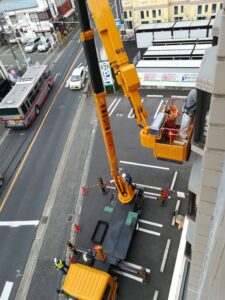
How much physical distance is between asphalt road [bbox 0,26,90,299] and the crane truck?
5.62 metres

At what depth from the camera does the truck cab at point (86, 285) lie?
483 inches

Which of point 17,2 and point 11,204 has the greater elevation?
point 17,2

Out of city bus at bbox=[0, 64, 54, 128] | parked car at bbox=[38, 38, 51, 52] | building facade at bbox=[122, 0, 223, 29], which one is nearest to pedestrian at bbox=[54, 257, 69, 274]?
city bus at bbox=[0, 64, 54, 128]

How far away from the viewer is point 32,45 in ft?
168

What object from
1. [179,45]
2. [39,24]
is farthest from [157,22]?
[39,24]

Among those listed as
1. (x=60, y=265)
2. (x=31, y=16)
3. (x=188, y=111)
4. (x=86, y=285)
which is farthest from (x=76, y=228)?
(x=31, y=16)

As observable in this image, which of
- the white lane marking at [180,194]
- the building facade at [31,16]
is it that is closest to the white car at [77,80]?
the white lane marking at [180,194]

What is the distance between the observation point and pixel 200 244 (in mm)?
5281

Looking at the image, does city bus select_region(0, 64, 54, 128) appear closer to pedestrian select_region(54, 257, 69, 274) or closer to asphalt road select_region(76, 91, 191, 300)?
asphalt road select_region(76, 91, 191, 300)

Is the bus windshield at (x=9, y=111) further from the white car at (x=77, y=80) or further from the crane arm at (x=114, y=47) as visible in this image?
the crane arm at (x=114, y=47)

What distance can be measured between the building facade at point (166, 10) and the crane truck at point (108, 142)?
3514 cm

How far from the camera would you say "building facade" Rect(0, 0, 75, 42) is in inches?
2051

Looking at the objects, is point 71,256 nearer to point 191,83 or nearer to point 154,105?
point 154,105

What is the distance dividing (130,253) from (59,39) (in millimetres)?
49861
